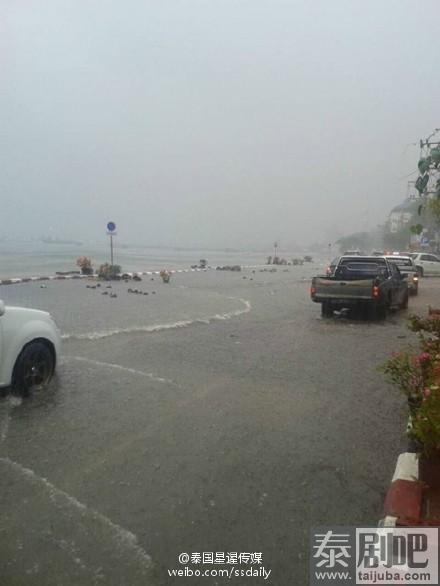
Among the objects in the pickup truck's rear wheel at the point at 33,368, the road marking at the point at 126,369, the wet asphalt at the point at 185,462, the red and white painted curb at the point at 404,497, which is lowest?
the wet asphalt at the point at 185,462

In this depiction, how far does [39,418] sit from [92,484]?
171 centimetres

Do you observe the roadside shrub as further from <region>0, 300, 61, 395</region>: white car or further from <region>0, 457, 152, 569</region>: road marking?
<region>0, 300, 61, 395</region>: white car

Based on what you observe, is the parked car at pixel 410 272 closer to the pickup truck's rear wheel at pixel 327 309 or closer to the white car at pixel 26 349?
the pickup truck's rear wheel at pixel 327 309

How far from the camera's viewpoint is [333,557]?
10.3 ft

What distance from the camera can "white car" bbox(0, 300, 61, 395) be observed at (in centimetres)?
576

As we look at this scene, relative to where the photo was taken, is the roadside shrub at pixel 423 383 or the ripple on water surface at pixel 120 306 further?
the ripple on water surface at pixel 120 306

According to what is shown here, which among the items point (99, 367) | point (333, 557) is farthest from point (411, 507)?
point (99, 367)

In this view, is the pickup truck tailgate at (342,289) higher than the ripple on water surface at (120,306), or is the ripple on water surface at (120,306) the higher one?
the pickup truck tailgate at (342,289)

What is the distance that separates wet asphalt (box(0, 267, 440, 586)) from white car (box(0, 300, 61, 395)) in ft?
0.86

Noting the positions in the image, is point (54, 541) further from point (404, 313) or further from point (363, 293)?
point (404, 313)

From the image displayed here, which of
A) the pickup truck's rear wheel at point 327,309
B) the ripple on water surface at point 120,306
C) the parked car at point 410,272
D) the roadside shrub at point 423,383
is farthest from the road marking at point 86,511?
the parked car at point 410,272

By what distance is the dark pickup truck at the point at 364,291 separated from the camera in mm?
12883

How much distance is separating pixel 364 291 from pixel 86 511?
1047 cm

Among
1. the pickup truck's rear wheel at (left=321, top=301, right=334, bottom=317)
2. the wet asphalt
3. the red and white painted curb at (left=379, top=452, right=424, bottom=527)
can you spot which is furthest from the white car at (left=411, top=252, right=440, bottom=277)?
the red and white painted curb at (left=379, top=452, right=424, bottom=527)
